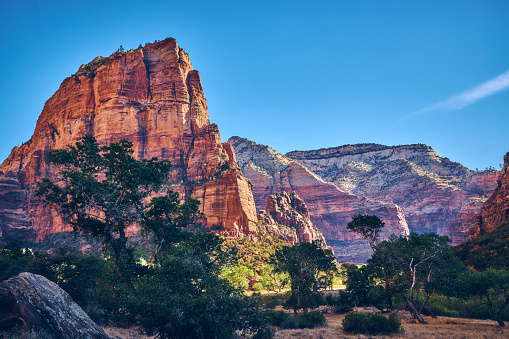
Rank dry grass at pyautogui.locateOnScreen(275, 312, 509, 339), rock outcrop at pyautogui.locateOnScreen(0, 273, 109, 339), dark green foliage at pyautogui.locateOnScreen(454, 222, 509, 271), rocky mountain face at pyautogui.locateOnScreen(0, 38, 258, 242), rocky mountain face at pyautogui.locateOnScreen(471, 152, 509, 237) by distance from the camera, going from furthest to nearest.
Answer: rocky mountain face at pyautogui.locateOnScreen(0, 38, 258, 242) → rocky mountain face at pyautogui.locateOnScreen(471, 152, 509, 237) → dark green foliage at pyautogui.locateOnScreen(454, 222, 509, 271) → dry grass at pyautogui.locateOnScreen(275, 312, 509, 339) → rock outcrop at pyautogui.locateOnScreen(0, 273, 109, 339)

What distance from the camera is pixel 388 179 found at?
183500 millimetres

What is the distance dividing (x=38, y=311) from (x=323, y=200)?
171 meters

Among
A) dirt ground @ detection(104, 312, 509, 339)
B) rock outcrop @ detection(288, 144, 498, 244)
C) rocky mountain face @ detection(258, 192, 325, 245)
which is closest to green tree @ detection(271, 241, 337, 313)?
dirt ground @ detection(104, 312, 509, 339)

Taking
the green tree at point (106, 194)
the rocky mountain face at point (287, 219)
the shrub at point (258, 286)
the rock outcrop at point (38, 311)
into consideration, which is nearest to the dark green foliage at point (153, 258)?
the green tree at point (106, 194)

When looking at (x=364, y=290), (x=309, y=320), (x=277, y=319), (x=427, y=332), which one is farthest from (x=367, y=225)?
(x=277, y=319)

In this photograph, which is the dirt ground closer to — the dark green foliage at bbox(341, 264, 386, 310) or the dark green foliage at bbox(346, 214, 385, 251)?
the dark green foliage at bbox(341, 264, 386, 310)

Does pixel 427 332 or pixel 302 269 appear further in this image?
pixel 302 269

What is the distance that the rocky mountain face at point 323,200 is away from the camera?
161 metres

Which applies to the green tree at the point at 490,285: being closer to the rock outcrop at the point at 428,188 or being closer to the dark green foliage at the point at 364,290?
the dark green foliage at the point at 364,290

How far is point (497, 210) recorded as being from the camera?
187ft

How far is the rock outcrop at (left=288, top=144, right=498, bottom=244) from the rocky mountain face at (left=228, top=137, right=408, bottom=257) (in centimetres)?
1468

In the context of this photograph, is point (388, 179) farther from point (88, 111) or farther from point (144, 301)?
point (144, 301)

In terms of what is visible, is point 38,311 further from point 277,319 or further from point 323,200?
point 323,200

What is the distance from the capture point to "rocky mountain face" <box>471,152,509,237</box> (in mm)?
54219
